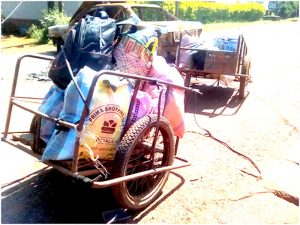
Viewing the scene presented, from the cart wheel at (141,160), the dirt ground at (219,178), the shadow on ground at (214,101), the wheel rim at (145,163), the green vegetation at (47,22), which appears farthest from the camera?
the green vegetation at (47,22)

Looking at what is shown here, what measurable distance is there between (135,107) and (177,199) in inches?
39.2

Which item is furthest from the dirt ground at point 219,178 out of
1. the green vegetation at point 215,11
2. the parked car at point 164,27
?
the green vegetation at point 215,11

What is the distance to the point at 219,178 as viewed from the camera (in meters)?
3.97

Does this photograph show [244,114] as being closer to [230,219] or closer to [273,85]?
[273,85]

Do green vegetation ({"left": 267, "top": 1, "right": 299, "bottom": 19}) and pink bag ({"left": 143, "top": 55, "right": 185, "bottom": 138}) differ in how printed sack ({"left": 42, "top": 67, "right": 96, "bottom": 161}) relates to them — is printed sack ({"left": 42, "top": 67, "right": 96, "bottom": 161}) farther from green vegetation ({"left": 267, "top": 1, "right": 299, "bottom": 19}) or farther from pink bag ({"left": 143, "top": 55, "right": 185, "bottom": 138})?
green vegetation ({"left": 267, "top": 1, "right": 299, "bottom": 19})

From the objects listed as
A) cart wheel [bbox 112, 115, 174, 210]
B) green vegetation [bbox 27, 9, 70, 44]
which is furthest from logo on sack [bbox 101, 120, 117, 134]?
green vegetation [bbox 27, 9, 70, 44]

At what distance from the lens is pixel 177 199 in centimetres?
354

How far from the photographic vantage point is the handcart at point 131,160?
9.37ft

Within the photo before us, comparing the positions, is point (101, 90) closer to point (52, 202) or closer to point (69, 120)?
point (69, 120)

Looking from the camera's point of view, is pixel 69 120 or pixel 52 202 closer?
pixel 69 120

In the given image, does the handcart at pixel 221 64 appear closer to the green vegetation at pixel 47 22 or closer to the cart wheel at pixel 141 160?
the cart wheel at pixel 141 160

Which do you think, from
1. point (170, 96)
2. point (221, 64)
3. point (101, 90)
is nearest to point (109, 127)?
point (101, 90)

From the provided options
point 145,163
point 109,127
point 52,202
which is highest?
point 109,127

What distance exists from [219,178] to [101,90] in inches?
70.1
